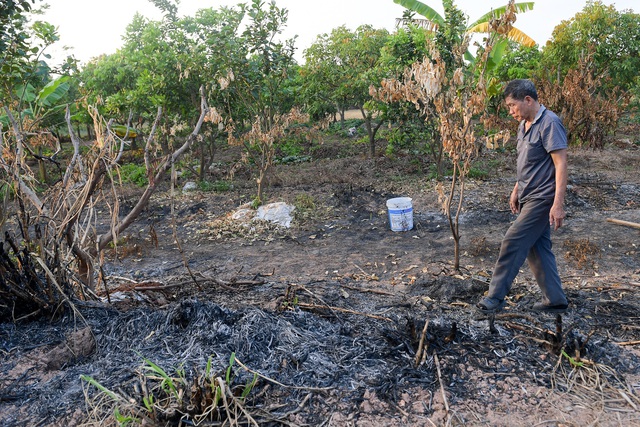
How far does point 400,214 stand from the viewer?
6.95 m

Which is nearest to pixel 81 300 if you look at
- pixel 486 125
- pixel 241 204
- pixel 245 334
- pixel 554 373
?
pixel 245 334

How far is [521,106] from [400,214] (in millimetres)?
3473

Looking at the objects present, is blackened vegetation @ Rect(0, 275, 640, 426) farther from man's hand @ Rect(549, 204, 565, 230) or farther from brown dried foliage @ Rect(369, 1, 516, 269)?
brown dried foliage @ Rect(369, 1, 516, 269)

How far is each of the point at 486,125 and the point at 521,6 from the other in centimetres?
843

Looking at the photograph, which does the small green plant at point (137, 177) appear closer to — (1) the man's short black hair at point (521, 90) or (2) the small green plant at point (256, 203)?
(2) the small green plant at point (256, 203)

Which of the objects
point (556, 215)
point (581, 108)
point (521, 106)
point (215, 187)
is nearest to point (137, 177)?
point (215, 187)

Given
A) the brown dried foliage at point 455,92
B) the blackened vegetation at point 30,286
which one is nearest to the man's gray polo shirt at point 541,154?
Result: the brown dried foliage at point 455,92

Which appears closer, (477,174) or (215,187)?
(477,174)

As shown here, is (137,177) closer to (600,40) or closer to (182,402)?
(182,402)

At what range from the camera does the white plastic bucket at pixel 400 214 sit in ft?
22.7

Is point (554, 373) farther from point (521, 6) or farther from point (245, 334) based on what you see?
point (521, 6)

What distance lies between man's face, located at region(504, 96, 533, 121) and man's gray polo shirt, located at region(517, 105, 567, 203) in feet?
0.27

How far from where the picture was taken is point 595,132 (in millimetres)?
9758

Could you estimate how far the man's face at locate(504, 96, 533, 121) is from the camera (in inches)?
140
